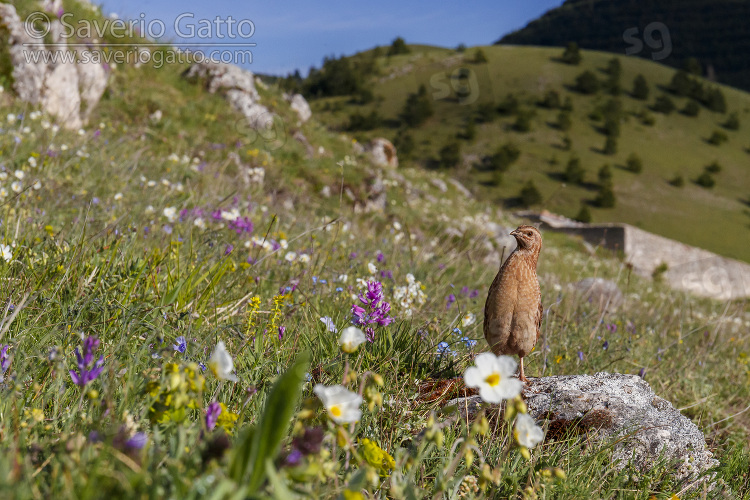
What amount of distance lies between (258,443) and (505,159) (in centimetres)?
5033

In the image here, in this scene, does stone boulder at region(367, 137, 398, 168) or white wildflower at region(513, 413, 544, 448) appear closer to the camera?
white wildflower at region(513, 413, 544, 448)

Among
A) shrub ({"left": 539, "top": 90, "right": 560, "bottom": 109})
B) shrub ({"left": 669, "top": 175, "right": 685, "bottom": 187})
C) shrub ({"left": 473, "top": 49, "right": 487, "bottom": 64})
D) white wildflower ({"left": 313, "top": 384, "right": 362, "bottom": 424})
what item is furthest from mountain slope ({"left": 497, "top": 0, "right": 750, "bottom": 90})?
white wildflower ({"left": 313, "top": 384, "right": 362, "bottom": 424})

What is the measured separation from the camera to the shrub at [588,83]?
203 feet

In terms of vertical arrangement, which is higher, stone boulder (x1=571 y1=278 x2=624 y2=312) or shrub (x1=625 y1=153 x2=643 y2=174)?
stone boulder (x1=571 y1=278 x2=624 y2=312)

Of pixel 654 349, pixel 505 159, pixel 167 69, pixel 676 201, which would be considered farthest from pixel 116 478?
pixel 676 201

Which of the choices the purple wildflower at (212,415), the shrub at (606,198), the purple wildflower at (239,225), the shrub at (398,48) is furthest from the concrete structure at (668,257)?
the shrub at (398,48)

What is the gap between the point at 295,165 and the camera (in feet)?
37.6

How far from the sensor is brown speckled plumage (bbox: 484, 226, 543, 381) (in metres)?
2.61

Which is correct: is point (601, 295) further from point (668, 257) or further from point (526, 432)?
point (668, 257)

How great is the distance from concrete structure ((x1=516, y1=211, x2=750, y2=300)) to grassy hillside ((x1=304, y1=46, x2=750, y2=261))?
14.2 metres

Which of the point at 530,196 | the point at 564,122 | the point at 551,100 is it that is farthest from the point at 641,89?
the point at 530,196

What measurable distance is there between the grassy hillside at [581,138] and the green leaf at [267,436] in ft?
139

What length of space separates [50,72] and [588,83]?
64835 millimetres

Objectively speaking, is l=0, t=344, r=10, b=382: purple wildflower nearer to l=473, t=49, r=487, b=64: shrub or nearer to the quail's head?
the quail's head
